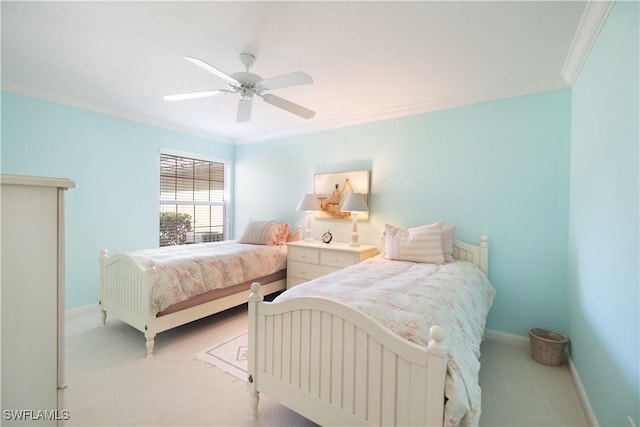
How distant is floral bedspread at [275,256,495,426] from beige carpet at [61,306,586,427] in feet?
1.67

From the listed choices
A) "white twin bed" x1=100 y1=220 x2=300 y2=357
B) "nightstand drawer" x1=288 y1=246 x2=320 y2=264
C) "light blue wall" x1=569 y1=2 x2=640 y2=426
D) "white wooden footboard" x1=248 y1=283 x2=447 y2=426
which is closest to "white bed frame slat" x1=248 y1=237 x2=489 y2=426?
"white wooden footboard" x1=248 y1=283 x2=447 y2=426

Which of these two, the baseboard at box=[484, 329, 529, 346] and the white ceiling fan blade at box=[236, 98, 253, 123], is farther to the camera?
the baseboard at box=[484, 329, 529, 346]

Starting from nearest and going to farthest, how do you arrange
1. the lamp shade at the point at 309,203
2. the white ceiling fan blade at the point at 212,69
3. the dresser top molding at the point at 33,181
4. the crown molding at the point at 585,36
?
the dresser top molding at the point at 33,181 < the crown molding at the point at 585,36 < the white ceiling fan blade at the point at 212,69 < the lamp shade at the point at 309,203

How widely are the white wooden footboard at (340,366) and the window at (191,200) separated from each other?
3.08 metres

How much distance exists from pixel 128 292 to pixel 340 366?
2.19 meters

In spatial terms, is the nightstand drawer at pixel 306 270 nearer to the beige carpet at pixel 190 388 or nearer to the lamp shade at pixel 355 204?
the lamp shade at pixel 355 204

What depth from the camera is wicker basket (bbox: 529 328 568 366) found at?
7.51 ft

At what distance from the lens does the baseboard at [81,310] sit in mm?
3150

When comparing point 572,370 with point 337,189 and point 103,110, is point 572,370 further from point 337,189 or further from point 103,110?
point 103,110

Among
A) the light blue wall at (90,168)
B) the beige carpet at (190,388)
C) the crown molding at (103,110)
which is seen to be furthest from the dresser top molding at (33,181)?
the crown molding at (103,110)

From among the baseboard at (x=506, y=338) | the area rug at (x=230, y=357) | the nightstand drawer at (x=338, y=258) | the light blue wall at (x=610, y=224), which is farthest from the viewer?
the nightstand drawer at (x=338, y=258)

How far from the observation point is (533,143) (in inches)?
104

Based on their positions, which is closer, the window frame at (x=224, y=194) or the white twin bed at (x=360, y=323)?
the white twin bed at (x=360, y=323)

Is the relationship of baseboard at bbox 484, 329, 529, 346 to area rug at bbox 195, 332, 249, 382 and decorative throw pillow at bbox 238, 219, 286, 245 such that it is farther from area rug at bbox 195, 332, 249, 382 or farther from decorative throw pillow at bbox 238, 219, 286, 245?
decorative throw pillow at bbox 238, 219, 286, 245
